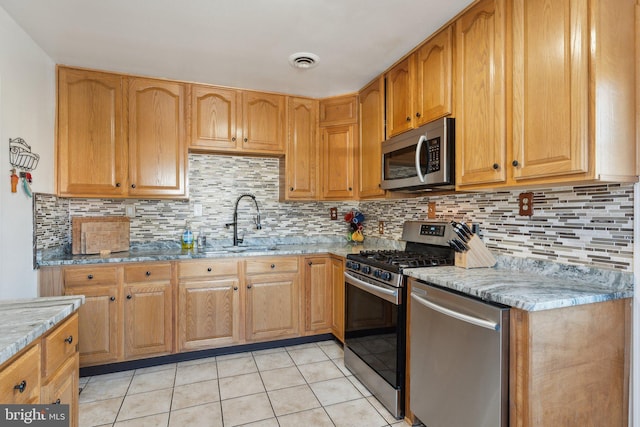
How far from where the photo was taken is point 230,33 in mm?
2168

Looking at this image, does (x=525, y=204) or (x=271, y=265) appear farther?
(x=271, y=265)

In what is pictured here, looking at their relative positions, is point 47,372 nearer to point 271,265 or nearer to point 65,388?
point 65,388

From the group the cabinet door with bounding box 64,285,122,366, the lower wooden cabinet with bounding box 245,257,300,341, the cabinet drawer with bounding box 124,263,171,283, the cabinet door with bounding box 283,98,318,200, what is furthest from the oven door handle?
the cabinet door with bounding box 64,285,122,366

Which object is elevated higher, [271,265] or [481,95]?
[481,95]

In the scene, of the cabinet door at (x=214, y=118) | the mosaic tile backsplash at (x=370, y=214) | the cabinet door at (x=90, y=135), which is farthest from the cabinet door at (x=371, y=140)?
the cabinet door at (x=90, y=135)

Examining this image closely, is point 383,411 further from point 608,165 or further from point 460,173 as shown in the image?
point 608,165

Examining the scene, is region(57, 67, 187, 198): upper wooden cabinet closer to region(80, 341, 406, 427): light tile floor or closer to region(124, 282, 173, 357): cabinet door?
region(124, 282, 173, 357): cabinet door

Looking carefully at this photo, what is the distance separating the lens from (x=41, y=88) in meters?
2.39

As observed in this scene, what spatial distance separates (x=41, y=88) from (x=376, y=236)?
2.96 metres

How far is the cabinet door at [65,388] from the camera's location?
3.99ft

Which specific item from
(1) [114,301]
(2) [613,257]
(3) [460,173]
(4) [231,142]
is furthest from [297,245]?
(2) [613,257]

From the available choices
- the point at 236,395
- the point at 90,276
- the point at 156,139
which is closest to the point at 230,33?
the point at 156,139

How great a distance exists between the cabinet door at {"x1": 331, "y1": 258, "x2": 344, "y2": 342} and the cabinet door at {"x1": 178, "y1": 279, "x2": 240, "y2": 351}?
0.85 m

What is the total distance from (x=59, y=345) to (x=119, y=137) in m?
1.96
